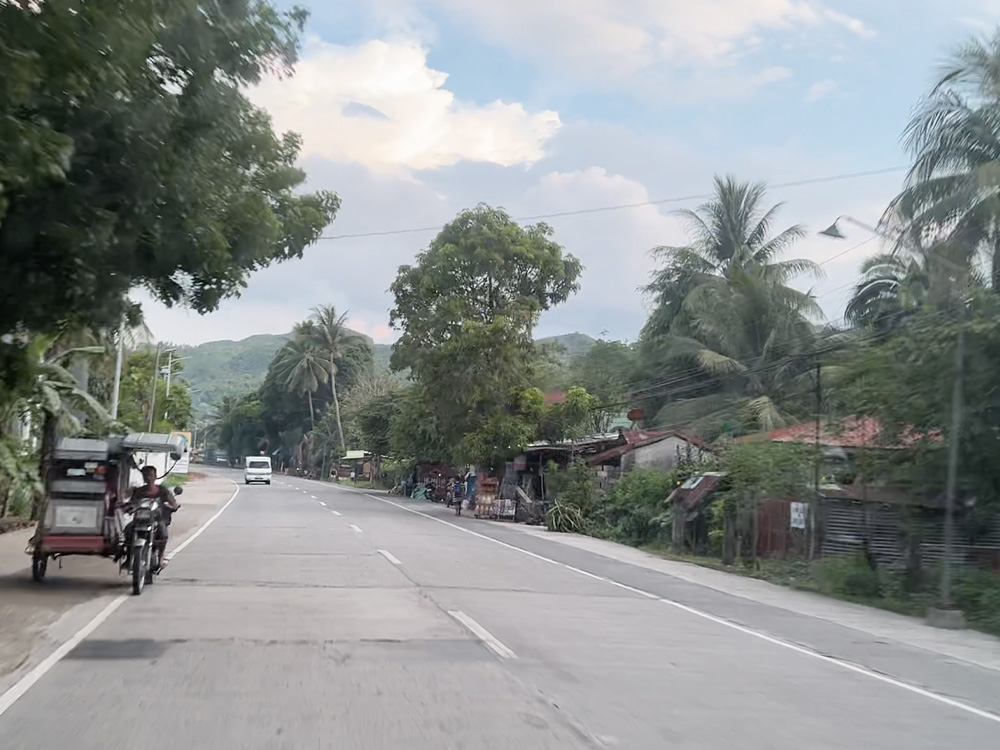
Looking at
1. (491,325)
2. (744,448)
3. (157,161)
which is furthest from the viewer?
(491,325)

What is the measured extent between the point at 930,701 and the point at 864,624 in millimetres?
5846

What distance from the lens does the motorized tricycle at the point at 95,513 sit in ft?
46.1

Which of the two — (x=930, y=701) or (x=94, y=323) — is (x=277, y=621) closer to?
(x=94, y=323)

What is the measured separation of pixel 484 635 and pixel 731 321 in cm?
2868

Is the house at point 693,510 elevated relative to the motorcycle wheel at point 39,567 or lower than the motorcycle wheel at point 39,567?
elevated

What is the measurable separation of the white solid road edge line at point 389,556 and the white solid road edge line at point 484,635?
6.58m

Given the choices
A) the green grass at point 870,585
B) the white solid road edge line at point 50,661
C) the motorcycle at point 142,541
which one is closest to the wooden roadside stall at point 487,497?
the green grass at point 870,585

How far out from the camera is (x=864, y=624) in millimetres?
14625

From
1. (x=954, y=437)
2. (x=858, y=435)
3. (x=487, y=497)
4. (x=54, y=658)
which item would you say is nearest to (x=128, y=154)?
(x=54, y=658)

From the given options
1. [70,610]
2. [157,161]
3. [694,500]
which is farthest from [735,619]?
[694,500]

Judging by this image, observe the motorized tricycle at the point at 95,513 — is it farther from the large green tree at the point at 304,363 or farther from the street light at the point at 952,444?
the large green tree at the point at 304,363

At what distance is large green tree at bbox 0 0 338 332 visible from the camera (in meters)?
7.69

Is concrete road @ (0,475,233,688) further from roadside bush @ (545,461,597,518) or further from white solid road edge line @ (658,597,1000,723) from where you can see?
roadside bush @ (545,461,597,518)

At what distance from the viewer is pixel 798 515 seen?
21328 millimetres
